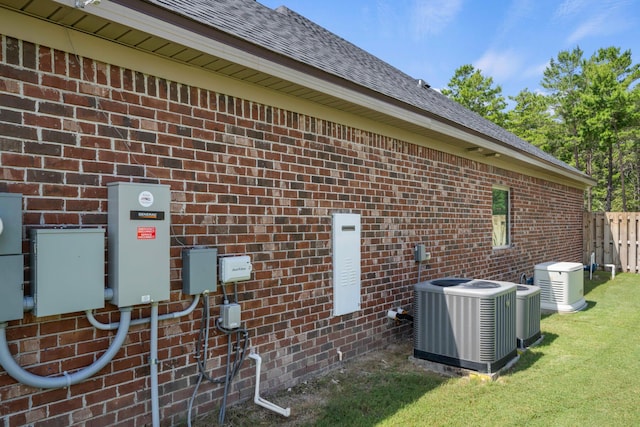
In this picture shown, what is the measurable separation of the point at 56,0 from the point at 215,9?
2004 millimetres

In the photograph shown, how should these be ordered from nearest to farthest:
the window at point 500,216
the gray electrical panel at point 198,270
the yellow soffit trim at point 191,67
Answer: the yellow soffit trim at point 191,67
the gray electrical panel at point 198,270
the window at point 500,216

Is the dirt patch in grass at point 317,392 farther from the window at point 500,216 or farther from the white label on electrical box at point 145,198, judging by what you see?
the window at point 500,216

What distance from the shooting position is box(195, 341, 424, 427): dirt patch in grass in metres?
3.67

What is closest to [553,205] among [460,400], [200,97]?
[460,400]

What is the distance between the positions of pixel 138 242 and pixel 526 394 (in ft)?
12.5

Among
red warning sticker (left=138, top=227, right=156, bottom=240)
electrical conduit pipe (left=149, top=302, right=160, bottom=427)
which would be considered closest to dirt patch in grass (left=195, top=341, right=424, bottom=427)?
electrical conduit pipe (left=149, top=302, right=160, bottom=427)

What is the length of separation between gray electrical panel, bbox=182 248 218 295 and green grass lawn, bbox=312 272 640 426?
1473 mm

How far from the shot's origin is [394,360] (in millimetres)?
5293

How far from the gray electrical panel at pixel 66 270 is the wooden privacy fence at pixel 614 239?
15523mm

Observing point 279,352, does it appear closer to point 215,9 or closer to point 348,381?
point 348,381

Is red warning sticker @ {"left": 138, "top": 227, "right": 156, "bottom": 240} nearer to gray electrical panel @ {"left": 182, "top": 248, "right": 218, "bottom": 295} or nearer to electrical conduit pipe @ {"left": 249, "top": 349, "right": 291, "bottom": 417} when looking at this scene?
gray electrical panel @ {"left": 182, "top": 248, "right": 218, "bottom": 295}

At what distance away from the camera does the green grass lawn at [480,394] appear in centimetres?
372

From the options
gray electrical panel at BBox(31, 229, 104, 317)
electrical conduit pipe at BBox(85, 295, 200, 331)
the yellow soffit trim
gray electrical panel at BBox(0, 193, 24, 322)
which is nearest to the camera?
gray electrical panel at BBox(0, 193, 24, 322)

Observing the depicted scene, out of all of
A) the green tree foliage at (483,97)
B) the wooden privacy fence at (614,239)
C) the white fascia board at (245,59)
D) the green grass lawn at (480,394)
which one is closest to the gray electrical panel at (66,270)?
the white fascia board at (245,59)
